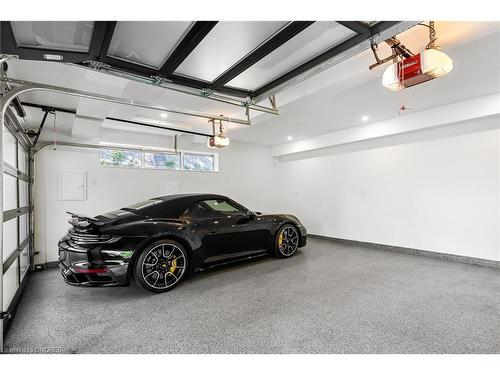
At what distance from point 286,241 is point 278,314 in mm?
2099

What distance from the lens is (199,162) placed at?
19.5 ft

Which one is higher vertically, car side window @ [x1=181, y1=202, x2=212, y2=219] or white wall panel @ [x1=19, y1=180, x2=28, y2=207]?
white wall panel @ [x1=19, y1=180, x2=28, y2=207]

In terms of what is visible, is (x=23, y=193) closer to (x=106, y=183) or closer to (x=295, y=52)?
(x=106, y=183)

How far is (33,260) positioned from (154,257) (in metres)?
2.56

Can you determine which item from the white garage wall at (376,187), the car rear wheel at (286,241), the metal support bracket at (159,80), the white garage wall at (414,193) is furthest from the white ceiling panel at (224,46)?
the white garage wall at (414,193)

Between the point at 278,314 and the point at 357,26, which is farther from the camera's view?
the point at 278,314

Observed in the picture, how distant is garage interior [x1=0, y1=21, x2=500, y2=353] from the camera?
1.88m

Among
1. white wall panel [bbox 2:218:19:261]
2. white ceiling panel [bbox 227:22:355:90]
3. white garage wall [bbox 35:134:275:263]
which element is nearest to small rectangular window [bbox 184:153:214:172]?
white garage wall [bbox 35:134:275:263]

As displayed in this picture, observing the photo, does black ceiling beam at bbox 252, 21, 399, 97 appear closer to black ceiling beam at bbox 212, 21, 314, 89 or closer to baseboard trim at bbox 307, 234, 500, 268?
black ceiling beam at bbox 212, 21, 314, 89

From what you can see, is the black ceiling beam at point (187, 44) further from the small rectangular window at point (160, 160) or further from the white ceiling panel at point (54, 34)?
the small rectangular window at point (160, 160)

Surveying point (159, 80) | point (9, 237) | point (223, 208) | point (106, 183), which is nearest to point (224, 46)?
point (159, 80)

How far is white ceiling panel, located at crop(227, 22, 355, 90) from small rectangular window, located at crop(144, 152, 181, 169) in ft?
10.3

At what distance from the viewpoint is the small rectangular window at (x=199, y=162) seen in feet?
18.8

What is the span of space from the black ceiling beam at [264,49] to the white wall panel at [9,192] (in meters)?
2.26
